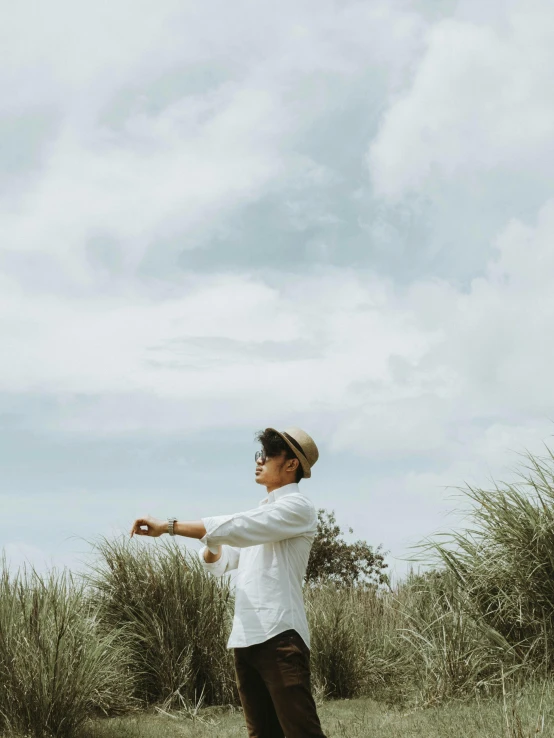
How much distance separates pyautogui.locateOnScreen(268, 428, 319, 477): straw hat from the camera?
3.33 meters

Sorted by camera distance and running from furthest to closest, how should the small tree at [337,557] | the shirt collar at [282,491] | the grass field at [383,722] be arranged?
the small tree at [337,557]
the grass field at [383,722]
the shirt collar at [282,491]

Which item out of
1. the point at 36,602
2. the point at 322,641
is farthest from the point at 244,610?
the point at 322,641

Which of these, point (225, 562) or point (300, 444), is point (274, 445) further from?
point (225, 562)

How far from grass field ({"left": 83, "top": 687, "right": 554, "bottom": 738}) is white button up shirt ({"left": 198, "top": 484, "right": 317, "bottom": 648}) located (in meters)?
2.28

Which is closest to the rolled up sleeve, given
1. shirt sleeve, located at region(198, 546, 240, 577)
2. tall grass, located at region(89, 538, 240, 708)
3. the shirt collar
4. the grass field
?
shirt sleeve, located at region(198, 546, 240, 577)

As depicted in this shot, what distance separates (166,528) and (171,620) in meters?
5.38

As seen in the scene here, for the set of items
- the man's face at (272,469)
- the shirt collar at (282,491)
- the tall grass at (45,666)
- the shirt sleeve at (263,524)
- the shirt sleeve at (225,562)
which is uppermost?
the man's face at (272,469)

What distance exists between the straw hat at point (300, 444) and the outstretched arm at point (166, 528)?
0.57 metres

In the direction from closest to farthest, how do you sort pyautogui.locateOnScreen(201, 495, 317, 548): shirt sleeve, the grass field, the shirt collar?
pyautogui.locateOnScreen(201, 495, 317, 548): shirt sleeve
the shirt collar
the grass field

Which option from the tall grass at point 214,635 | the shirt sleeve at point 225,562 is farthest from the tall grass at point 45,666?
the shirt sleeve at point 225,562

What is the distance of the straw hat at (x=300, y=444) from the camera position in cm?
333

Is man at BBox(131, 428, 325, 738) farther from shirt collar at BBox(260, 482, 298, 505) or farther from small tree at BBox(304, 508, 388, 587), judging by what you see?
small tree at BBox(304, 508, 388, 587)

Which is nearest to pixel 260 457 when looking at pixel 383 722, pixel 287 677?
pixel 287 677

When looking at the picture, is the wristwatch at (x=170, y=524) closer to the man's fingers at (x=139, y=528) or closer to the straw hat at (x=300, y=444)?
the man's fingers at (x=139, y=528)
